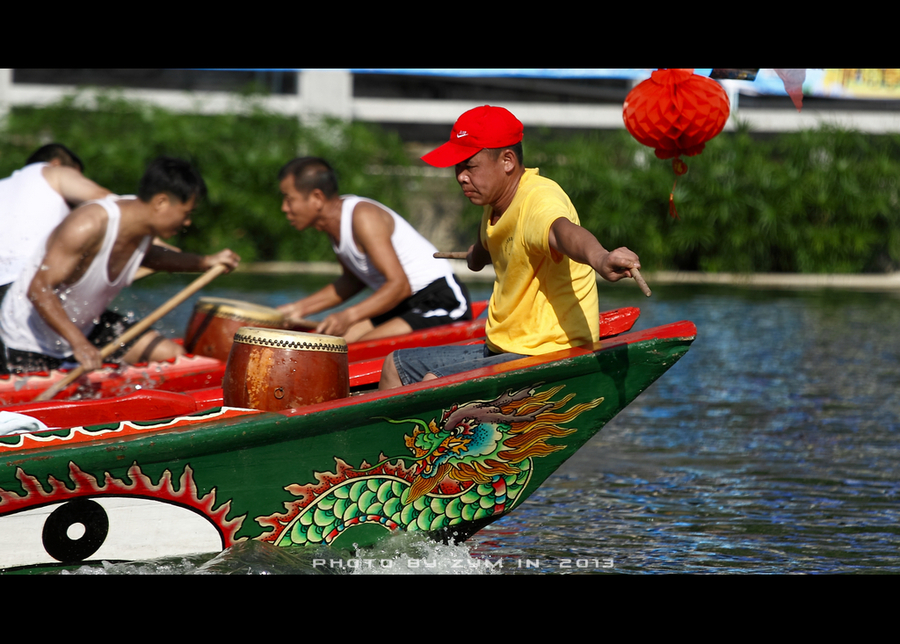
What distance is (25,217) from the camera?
5.72m

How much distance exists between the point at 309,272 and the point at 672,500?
487 inches

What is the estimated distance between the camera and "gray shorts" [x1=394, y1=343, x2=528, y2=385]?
12.8 feet

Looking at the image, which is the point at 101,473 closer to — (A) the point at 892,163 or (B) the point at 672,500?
(B) the point at 672,500

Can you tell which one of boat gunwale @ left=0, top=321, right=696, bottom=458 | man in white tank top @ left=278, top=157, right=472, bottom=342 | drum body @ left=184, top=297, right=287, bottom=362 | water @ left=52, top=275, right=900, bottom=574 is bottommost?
water @ left=52, top=275, right=900, bottom=574

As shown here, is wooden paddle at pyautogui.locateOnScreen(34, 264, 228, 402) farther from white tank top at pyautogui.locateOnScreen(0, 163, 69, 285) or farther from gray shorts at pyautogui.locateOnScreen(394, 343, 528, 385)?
gray shorts at pyautogui.locateOnScreen(394, 343, 528, 385)

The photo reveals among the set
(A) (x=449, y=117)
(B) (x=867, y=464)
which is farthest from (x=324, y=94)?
(B) (x=867, y=464)

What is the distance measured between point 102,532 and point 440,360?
1373mm

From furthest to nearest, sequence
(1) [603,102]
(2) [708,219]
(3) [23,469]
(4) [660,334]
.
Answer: (1) [603,102]
(2) [708,219]
(4) [660,334]
(3) [23,469]

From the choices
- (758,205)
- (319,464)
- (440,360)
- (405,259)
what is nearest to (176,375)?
(405,259)

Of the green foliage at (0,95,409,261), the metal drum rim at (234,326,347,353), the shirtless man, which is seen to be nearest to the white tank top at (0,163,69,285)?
the shirtless man

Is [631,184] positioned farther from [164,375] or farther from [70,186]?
[164,375]

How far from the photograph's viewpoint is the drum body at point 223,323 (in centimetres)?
586

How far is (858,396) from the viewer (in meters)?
7.29

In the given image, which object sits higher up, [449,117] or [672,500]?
[449,117]
